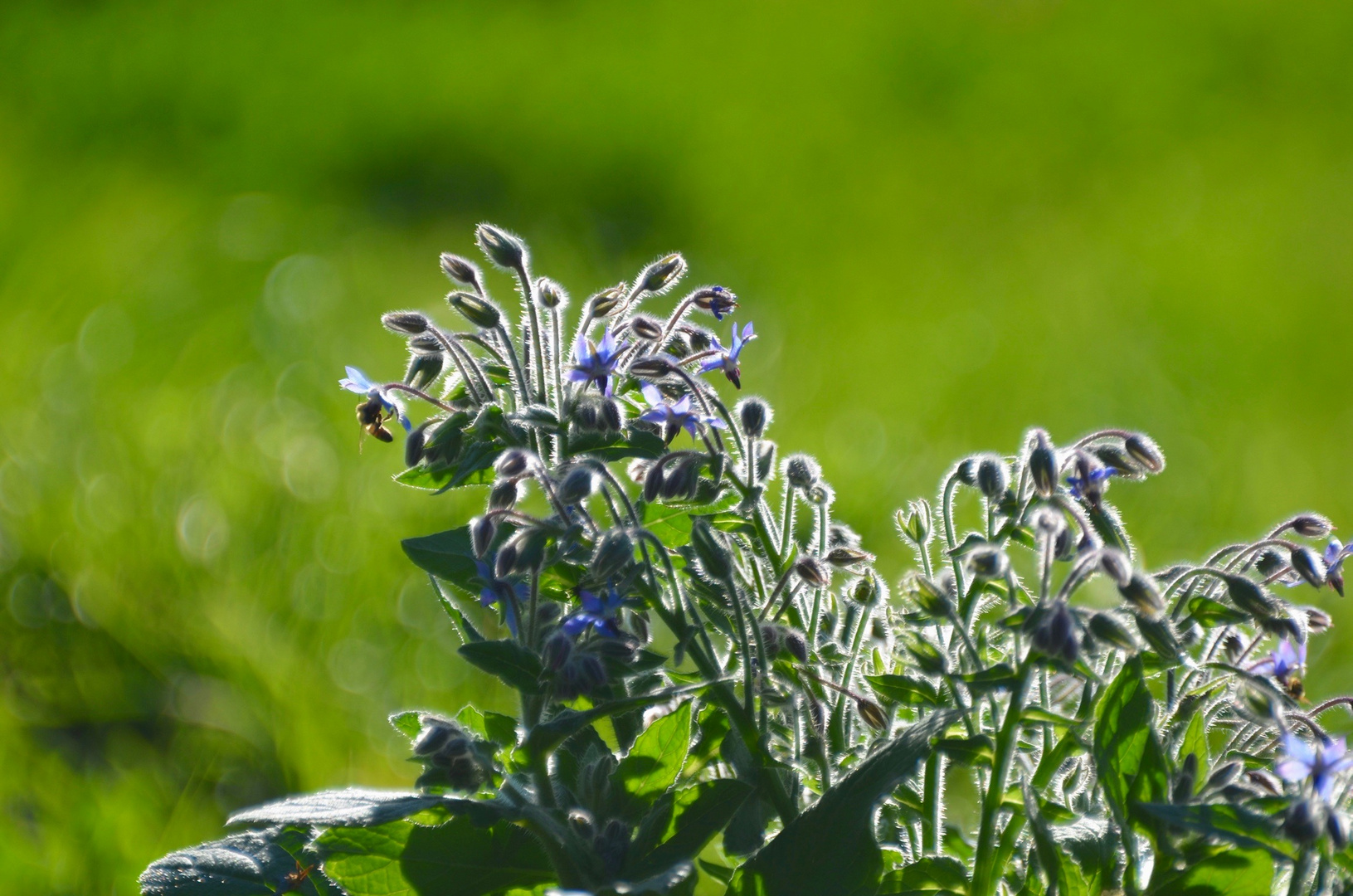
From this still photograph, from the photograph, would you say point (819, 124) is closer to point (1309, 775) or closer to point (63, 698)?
point (63, 698)

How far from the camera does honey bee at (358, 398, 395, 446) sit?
1.03 meters

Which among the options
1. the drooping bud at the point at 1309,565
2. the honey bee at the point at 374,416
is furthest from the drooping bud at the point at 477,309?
the drooping bud at the point at 1309,565

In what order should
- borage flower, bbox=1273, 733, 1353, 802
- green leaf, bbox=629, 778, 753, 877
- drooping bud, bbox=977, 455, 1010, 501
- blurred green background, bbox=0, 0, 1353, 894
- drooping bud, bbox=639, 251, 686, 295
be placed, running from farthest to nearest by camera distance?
blurred green background, bbox=0, 0, 1353, 894 → drooping bud, bbox=639, 251, 686, 295 → drooping bud, bbox=977, 455, 1010, 501 → green leaf, bbox=629, 778, 753, 877 → borage flower, bbox=1273, 733, 1353, 802

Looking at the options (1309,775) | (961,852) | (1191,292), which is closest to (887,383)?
(1191,292)

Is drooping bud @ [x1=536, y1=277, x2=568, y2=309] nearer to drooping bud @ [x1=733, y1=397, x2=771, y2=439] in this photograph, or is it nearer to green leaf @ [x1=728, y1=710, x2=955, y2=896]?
drooping bud @ [x1=733, y1=397, x2=771, y2=439]

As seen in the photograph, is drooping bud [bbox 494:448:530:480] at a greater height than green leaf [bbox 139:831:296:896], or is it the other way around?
drooping bud [bbox 494:448:530:480]

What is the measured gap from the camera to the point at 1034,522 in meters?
0.81

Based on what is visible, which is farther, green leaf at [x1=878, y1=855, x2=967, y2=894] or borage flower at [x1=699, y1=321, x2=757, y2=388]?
borage flower at [x1=699, y1=321, x2=757, y2=388]

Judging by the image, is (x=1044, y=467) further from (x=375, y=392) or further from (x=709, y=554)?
(x=375, y=392)

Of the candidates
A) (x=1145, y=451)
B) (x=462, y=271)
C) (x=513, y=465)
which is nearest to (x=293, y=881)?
(x=513, y=465)

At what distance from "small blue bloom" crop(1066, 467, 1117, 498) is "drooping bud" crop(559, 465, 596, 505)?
Answer: 345mm

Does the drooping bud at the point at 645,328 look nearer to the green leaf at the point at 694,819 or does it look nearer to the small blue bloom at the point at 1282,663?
the green leaf at the point at 694,819

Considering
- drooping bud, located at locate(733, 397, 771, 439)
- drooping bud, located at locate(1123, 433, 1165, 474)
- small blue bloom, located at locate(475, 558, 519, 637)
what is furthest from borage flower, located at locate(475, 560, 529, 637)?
drooping bud, located at locate(1123, 433, 1165, 474)

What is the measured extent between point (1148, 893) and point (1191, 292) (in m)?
Result: 3.59
